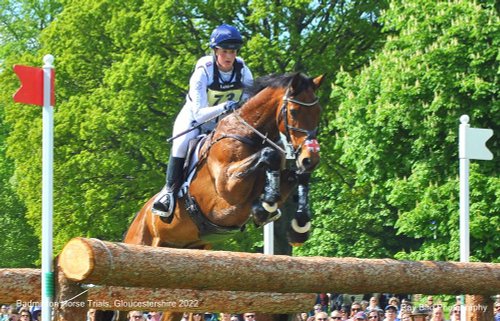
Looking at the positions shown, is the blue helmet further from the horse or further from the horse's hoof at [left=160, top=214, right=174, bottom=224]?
the horse's hoof at [left=160, top=214, right=174, bottom=224]

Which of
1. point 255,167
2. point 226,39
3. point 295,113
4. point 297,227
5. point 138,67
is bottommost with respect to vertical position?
point 297,227

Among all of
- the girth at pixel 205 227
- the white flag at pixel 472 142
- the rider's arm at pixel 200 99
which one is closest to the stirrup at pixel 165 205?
the girth at pixel 205 227

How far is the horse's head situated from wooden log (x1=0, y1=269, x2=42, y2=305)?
8.40ft

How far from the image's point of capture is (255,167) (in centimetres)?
810

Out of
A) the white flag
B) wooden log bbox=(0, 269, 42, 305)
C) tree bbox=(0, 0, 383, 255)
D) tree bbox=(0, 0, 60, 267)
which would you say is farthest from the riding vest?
tree bbox=(0, 0, 60, 267)

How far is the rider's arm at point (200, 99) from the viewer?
8828mm

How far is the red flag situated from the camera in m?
6.61

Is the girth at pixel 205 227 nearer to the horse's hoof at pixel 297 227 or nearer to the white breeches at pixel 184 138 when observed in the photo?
the white breeches at pixel 184 138

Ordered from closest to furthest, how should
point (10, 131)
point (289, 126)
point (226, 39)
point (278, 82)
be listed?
point (289, 126), point (278, 82), point (226, 39), point (10, 131)

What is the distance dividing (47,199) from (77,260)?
2.76 ft

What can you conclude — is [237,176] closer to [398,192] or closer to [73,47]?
[398,192]

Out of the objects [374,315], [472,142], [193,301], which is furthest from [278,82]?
[472,142]

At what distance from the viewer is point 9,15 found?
122ft

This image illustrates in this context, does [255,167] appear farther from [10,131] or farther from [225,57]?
Answer: [10,131]
